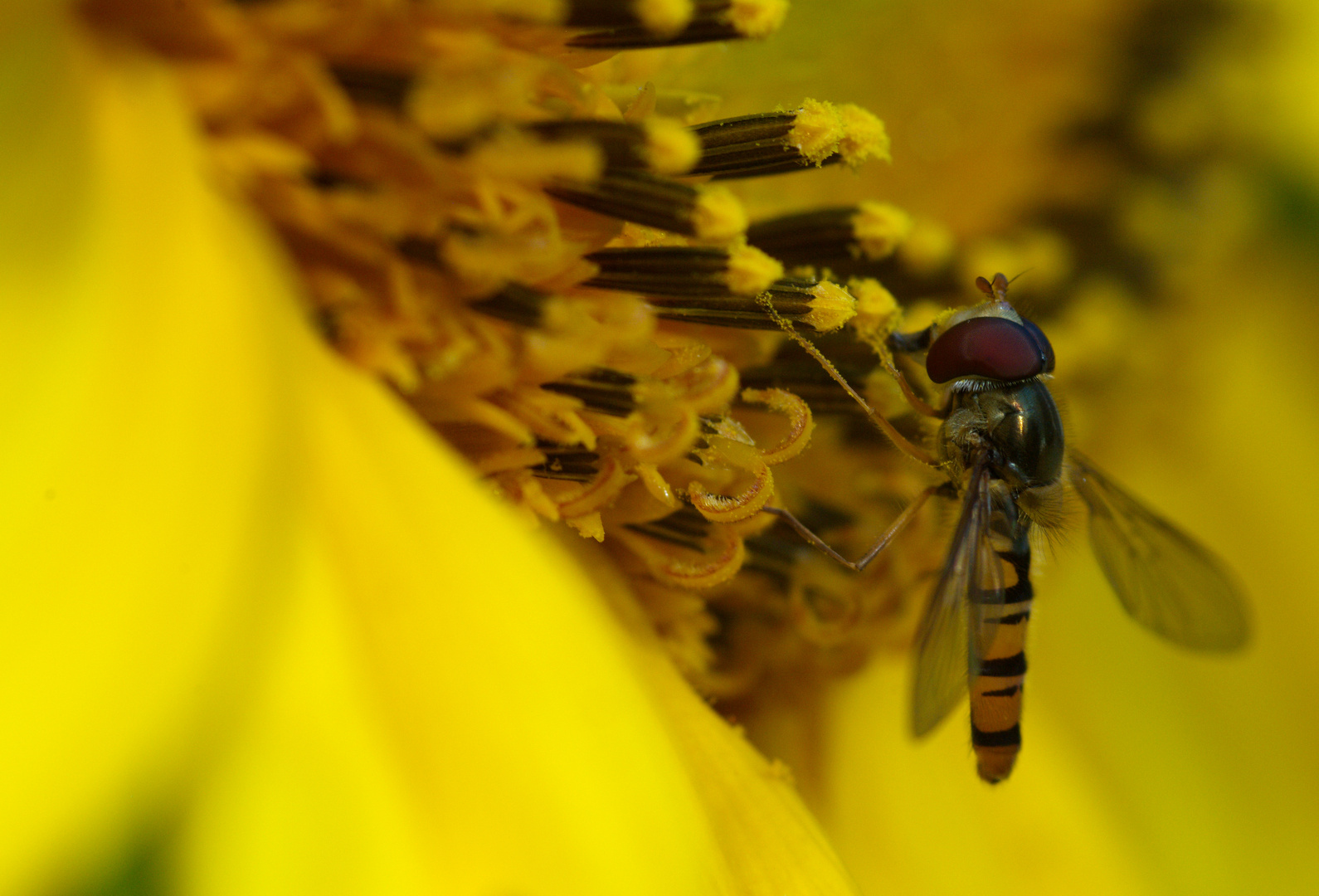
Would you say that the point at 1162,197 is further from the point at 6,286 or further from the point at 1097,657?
the point at 6,286

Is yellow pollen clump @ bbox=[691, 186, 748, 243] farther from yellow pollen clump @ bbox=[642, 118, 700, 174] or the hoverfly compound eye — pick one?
the hoverfly compound eye

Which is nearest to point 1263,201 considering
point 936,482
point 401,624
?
point 936,482

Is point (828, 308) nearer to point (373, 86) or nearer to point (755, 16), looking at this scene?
point (755, 16)

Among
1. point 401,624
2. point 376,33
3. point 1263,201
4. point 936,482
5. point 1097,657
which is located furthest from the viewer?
point 1263,201

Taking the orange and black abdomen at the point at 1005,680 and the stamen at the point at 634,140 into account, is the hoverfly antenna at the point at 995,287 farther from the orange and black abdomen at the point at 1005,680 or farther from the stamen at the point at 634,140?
the stamen at the point at 634,140

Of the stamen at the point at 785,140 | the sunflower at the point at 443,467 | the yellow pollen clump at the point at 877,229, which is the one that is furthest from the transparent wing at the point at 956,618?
the stamen at the point at 785,140
